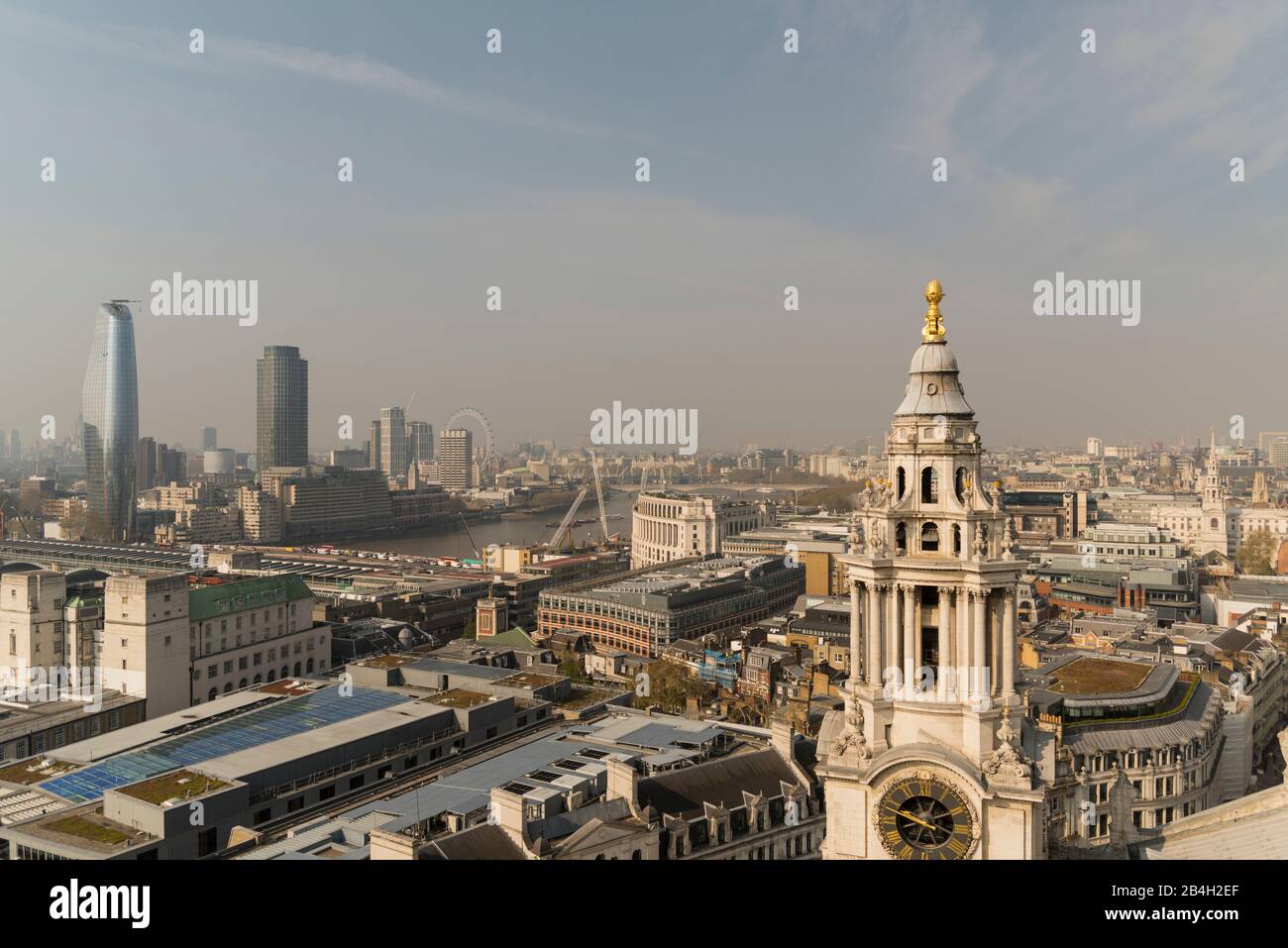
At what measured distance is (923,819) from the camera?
12984 mm

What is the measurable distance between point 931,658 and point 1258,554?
299 feet

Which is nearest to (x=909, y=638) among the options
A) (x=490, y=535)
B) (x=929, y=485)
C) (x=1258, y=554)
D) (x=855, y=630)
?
(x=855, y=630)

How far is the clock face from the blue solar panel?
19.8 metres

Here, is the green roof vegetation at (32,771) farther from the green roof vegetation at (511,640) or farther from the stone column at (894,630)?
the green roof vegetation at (511,640)

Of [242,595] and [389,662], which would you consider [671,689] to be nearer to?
[389,662]

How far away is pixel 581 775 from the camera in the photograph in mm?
24344

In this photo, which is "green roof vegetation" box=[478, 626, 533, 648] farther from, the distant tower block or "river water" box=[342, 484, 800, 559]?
"river water" box=[342, 484, 800, 559]

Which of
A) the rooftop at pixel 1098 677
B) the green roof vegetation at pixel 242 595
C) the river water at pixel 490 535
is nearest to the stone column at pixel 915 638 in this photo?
the rooftop at pixel 1098 677

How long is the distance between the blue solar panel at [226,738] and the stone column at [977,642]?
21017mm

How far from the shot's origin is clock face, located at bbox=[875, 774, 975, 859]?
1277cm

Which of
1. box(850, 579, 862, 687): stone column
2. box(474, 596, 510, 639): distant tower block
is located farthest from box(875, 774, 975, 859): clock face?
box(474, 596, 510, 639): distant tower block
